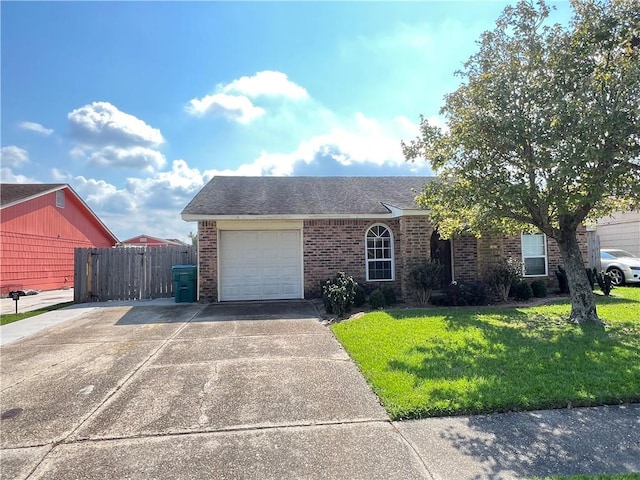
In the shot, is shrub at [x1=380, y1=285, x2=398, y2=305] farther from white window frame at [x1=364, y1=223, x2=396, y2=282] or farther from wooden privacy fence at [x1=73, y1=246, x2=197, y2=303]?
wooden privacy fence at [x1=73, y1=246, x2=197, y2=303]

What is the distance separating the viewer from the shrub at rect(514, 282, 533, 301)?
1084 cm

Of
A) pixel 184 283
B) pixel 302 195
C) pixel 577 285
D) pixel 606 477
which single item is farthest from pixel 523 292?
pixel 184 283

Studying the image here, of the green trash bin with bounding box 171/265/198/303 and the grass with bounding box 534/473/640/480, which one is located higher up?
the green trash bin with bounding box 171/265/198/303

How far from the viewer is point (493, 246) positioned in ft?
37.9

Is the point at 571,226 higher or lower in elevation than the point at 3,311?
higher

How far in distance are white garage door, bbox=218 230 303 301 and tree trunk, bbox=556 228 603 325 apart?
7200mm

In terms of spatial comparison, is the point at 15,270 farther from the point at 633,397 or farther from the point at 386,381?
the point at 633,397

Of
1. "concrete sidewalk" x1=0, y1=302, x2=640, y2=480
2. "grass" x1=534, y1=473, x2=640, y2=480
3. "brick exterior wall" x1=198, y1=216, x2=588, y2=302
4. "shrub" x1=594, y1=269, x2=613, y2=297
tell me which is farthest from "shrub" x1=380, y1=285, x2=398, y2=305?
"grass" x1=534, y1=473, x2=640, y2=480

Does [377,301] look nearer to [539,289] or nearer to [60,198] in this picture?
[539,289]

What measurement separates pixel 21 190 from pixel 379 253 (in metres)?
18.0

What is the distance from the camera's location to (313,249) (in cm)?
1220

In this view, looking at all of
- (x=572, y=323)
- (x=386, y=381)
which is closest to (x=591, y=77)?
(x=572, y=323)

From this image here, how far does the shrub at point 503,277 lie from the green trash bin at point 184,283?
8.89 metres

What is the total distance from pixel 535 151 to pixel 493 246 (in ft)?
17.8
